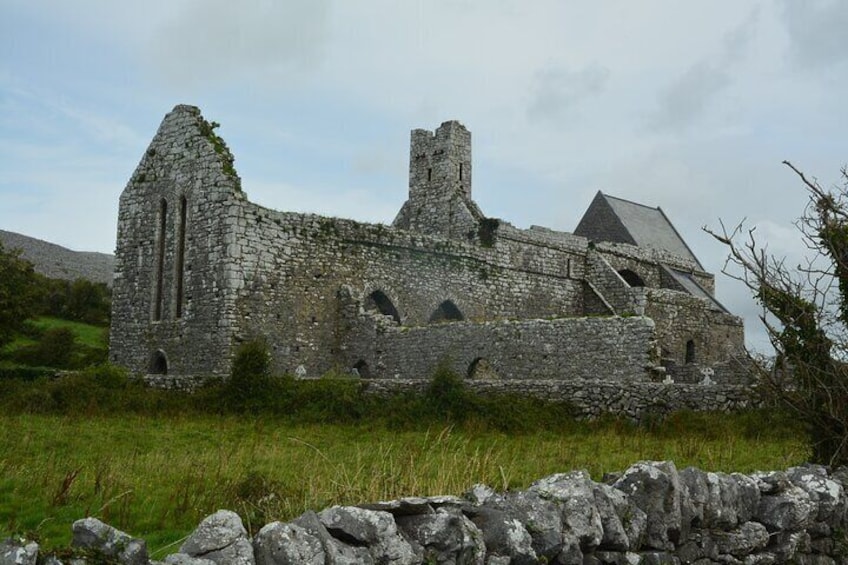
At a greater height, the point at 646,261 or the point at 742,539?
the point at 646,261

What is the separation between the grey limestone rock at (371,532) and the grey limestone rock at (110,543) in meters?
1.06

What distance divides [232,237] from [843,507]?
61.8 ft

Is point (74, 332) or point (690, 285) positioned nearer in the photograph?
point (690, 285)

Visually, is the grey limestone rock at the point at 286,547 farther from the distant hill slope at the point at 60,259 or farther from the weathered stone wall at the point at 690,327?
the distant hill slope at the point at 60,259

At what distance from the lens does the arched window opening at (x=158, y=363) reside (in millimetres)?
26594

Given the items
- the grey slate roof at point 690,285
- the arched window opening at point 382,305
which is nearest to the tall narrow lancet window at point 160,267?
the arched window opening at point 382,305

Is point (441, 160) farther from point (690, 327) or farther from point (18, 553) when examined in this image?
point (18, 553)

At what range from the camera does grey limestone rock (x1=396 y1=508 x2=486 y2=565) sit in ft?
16.2

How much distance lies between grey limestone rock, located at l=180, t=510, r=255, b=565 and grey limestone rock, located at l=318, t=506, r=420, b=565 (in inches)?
19.8

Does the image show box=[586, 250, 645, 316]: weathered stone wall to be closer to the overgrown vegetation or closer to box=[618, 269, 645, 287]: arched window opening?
box=[618, 269, 645, 287]: arched window opening

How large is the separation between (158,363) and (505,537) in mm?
23219

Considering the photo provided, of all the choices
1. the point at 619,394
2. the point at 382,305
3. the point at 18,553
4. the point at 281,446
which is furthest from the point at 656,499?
the point at 382,305

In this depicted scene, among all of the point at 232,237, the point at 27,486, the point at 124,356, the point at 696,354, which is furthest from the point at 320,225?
the point at 27,486

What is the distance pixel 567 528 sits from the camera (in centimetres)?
573
